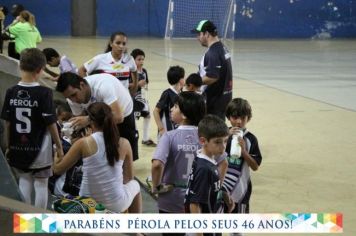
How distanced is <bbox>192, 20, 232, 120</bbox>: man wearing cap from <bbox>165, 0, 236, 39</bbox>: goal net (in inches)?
902

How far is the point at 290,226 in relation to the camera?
4.05m

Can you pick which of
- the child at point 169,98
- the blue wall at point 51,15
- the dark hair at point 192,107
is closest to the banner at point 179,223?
the dark hair at point 192,107

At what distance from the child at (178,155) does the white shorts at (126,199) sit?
0.68ft

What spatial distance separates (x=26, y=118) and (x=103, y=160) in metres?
1.04

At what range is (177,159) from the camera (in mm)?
4844

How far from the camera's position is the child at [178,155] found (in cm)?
479

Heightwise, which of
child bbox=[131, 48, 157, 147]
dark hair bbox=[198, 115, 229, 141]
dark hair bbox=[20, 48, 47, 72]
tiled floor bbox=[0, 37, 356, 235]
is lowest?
tiled floor bbox=[0, 37, 356, 235]

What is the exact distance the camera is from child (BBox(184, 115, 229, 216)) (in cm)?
418

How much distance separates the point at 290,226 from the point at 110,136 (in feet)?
4.65

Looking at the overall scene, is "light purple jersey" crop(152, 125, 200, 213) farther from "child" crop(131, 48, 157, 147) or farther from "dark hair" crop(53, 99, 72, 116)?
"child" crop(131, 48, 157, 147)

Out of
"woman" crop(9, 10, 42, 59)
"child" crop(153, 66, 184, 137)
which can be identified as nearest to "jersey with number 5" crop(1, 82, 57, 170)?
"child" crop(153, 66, 184, 137)

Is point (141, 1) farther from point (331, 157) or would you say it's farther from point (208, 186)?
point (208, 186)

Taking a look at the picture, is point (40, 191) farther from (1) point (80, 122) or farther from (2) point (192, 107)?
(2) point (192, 107)

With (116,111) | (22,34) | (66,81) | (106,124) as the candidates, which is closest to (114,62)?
(116,111)
